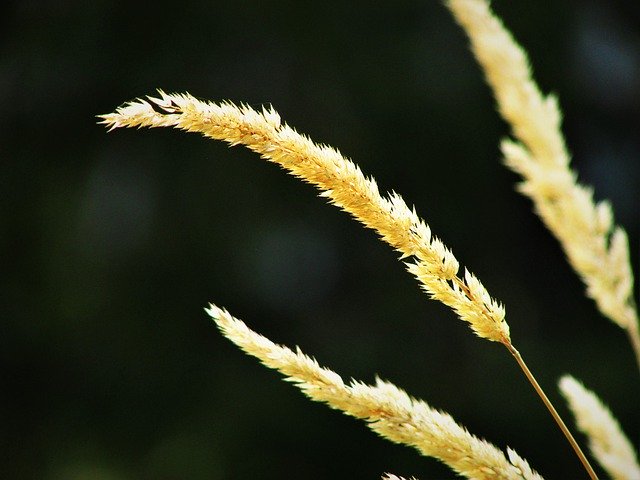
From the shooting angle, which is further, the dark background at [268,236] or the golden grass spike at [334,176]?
the dark background at [268,236]

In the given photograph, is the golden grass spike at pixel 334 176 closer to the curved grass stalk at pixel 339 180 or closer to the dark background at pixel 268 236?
the curved grass stalk at pixel 339 180

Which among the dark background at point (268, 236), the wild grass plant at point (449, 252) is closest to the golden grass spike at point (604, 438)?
the wild grass plant at point (449, 252)

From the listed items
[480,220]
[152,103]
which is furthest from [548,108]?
[480,220]

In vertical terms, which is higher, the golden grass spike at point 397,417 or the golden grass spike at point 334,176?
the golden grass spike at point 334,176

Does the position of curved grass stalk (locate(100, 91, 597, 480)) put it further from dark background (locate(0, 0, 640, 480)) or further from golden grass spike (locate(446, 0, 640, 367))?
dark background (locate(0, 0, 640, 480))

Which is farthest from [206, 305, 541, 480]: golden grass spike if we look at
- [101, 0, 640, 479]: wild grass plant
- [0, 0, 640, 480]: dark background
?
[0, 0, 640, 480]: dark background

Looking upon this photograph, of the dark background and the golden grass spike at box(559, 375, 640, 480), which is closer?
the golden grass spike at box(559, 375, 640, 480)

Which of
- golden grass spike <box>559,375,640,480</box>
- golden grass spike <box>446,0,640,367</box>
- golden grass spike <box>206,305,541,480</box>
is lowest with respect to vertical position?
golden grass spike <box>206,305,541,480</box>
